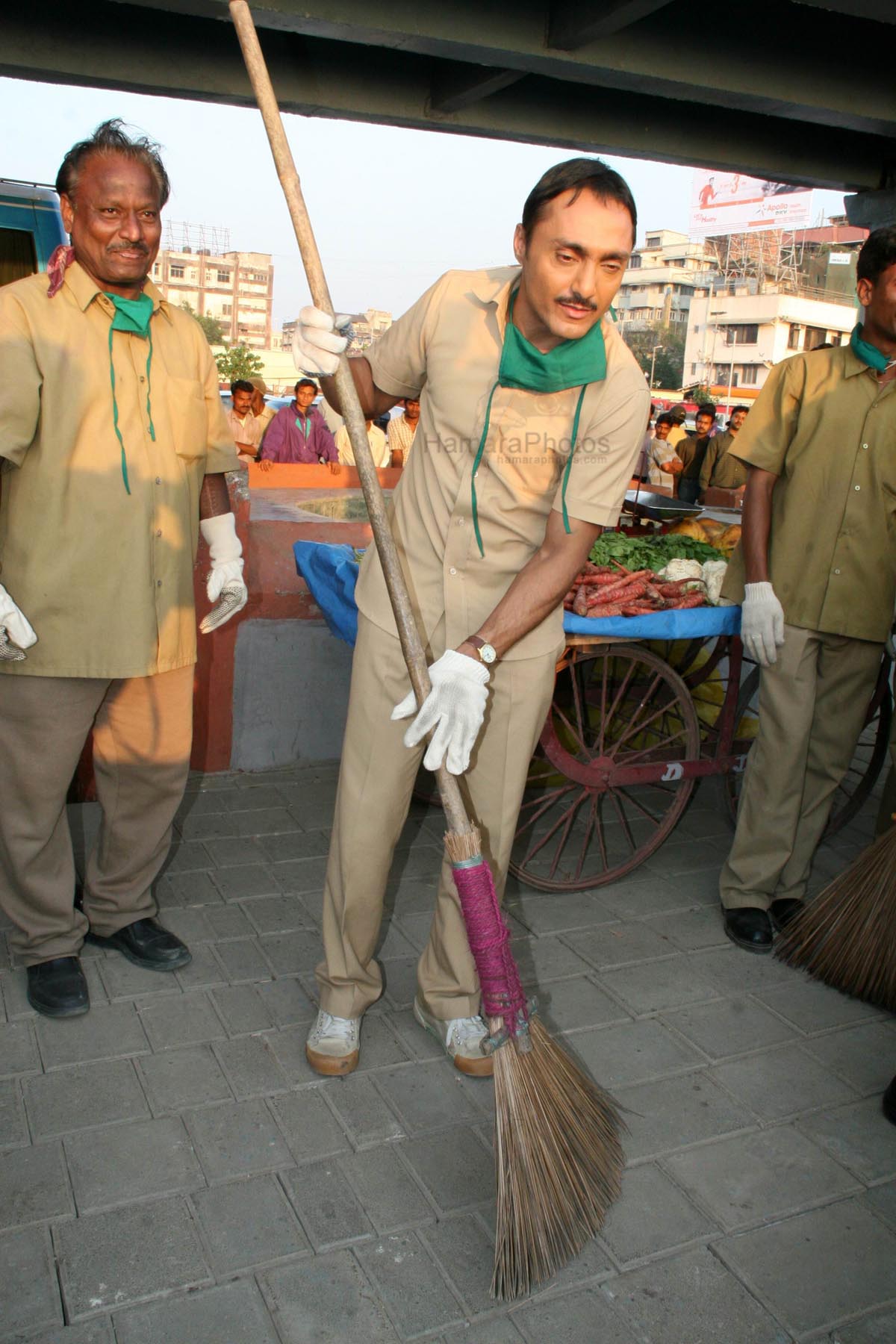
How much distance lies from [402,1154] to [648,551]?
263cm

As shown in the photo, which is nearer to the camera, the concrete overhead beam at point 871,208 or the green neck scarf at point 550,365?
the green neck scarf at point 550,365

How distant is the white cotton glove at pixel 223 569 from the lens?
129 inches

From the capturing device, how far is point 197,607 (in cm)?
466

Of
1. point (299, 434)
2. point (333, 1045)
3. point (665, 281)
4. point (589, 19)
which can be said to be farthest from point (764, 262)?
point (333, 1045)

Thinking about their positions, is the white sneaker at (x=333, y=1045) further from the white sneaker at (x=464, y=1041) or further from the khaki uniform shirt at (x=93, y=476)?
the khaki uniform shirt at (x=93, y=476)

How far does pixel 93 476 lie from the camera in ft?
9.24

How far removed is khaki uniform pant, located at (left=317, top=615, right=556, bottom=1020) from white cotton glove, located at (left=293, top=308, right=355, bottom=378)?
63 centimetres

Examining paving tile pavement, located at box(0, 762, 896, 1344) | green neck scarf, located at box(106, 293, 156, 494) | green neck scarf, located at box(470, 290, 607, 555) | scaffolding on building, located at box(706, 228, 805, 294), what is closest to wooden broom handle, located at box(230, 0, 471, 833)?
green neck scarf, located at box(470, 290, 607, 555)

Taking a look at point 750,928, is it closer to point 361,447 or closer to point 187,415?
point 361,447

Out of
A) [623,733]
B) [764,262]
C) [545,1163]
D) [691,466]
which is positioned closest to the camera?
[545,1163]

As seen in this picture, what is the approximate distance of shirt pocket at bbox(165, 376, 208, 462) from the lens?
2.96 meters

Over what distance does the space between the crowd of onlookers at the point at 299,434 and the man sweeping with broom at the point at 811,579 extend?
685 centimetres

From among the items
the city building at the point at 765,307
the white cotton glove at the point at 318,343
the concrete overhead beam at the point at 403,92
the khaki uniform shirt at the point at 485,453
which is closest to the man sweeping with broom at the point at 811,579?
the khaki uniform shirt at the point at 485,453

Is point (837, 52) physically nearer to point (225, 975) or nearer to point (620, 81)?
point (620, 81)
